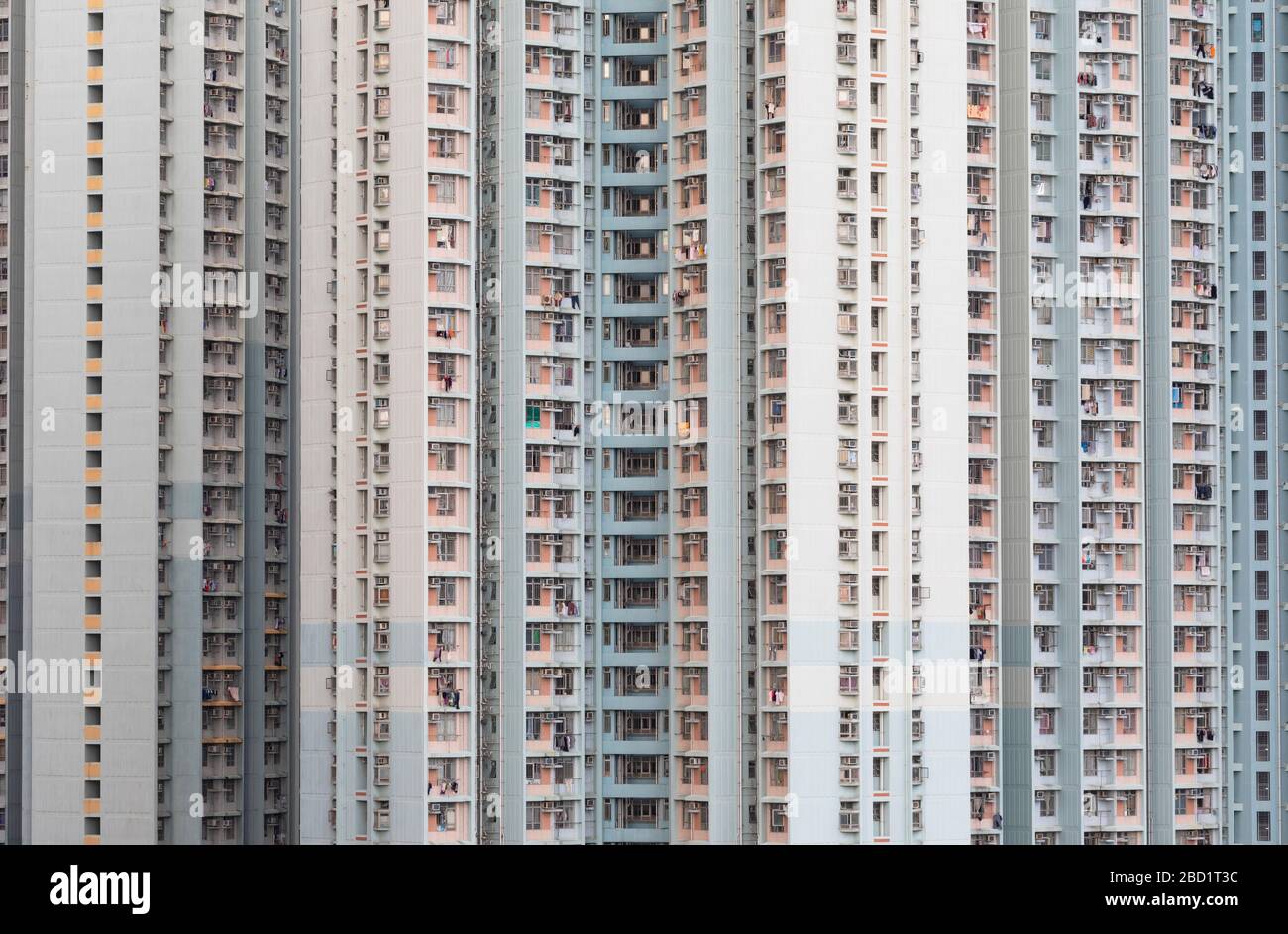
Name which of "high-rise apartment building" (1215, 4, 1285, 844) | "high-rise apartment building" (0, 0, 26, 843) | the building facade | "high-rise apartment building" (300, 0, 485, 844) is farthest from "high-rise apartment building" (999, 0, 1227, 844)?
"high-rise apartment building" (0, 0, 26, 843)

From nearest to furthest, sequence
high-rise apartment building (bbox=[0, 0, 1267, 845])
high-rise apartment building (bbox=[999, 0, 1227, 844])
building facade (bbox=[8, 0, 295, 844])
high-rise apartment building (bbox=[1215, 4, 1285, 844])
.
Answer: high-rise apartment building (bbox=[0, 0, 1267, 845])
building facade (bbox=[8, 0, 295, 844])
high-rise apartment building (bbox=[999, 0, 1227, 844])
high-rise apartment building (bbox=[1215, 4, 1285, 844])

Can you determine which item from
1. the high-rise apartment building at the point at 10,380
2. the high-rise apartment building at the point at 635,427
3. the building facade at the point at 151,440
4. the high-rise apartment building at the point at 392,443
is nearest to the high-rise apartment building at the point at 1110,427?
the high-rise apartment building at the point at 635,427

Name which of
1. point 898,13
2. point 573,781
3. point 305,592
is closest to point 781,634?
point 573,781

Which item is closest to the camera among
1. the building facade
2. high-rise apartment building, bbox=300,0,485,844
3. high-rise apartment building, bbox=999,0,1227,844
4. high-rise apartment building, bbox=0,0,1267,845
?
high-rise apartment building, bbox=300,0,485,844

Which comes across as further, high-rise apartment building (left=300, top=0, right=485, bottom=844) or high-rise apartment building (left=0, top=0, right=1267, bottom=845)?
high-rise apartment building (left=0, top=0, right=1267, bottom=845)

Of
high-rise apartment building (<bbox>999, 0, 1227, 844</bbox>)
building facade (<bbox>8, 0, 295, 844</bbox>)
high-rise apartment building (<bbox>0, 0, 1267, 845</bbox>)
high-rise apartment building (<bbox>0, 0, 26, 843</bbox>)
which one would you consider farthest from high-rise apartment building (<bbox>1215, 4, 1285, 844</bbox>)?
high-rise apartment building (<bbox>0, 0, 26, 843</bbox>)

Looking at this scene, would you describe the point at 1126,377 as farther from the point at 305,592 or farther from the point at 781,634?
the point at 305,592

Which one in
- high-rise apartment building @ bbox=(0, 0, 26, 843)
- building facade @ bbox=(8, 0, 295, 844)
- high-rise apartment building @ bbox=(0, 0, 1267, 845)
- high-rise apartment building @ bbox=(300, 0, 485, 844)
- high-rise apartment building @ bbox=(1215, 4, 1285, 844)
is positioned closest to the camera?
high-rise apartment building @ bbox=(300, 0, 485, 844)

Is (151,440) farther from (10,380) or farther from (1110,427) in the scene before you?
(1110,427)

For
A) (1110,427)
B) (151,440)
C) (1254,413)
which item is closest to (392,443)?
(151,440)

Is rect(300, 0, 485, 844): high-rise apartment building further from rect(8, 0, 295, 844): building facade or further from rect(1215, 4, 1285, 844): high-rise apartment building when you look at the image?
rect(1215, 4, 1285, 844): high-rise apartment building

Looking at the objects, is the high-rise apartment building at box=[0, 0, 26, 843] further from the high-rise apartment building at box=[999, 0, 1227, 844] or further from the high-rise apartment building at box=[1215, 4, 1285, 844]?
the high-rise apartment building at box=[1215, 4, 1285, 844]

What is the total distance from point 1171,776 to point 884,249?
14631 mm

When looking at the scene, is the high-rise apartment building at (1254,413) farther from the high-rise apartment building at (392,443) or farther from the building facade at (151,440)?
the building facade at (151,440)
